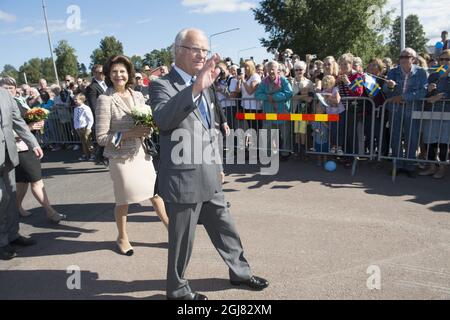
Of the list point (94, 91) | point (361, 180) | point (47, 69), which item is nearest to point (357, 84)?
point (361, 180)

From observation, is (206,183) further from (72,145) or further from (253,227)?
(72,145)

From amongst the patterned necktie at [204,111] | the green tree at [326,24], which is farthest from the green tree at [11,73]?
the green tree at [326,24]

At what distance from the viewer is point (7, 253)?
434 centimetres

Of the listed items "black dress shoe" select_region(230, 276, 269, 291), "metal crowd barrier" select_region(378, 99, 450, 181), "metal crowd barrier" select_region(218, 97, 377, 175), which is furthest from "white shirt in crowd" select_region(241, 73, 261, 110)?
"black dress shoe" select_region(230, 276, 269, 291)

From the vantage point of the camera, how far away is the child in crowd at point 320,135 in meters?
7.30

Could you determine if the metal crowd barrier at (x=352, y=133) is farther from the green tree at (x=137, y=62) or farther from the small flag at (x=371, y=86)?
the green tree at (x=137, y=62)

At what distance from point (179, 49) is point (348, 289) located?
246cm

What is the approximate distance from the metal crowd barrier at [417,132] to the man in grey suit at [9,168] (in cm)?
555

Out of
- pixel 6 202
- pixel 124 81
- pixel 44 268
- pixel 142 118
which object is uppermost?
pixel 124 81

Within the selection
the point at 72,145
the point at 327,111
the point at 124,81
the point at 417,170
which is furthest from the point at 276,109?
the point at 72,145

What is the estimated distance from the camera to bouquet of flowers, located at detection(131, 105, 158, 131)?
3877mm

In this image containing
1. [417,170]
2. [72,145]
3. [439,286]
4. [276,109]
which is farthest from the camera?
[72,145]

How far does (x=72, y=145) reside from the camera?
37.7ft

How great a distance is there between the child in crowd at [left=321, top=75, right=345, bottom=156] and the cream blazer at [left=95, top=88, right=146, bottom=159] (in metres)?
4.07
